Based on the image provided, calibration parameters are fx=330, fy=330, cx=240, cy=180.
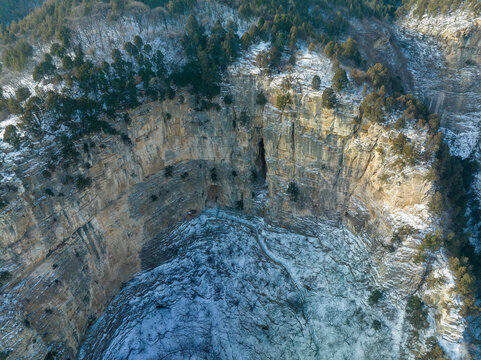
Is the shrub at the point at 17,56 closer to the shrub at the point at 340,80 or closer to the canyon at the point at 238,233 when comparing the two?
the canyon at the point at 238,233

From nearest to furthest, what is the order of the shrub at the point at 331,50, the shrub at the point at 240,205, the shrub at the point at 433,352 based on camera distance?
the shrub at the point at 433,352
the shrub at the point at 331,50
the shrub at the point at 240,205

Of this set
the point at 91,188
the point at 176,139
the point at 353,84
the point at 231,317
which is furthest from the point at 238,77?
the point at 231,317

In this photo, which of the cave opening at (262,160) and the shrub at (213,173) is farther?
the shrub at (213,173)

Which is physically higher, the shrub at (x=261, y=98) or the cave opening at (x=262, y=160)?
the shrub at (x=261, y=98)

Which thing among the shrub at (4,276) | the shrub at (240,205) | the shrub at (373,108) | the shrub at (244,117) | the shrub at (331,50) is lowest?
the shrub at (240,205)

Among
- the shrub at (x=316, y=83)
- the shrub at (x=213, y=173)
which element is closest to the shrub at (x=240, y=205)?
the shrub at (x=213, y=173)

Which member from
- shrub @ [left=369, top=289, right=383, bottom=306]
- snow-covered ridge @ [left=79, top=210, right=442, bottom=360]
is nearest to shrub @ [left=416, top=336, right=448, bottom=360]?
snow-covered ridge @ [left=79, top=210, right=442, bottom=360]

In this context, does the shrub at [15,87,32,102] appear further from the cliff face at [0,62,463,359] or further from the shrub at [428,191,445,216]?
the shrub at [428,191,445,216]
